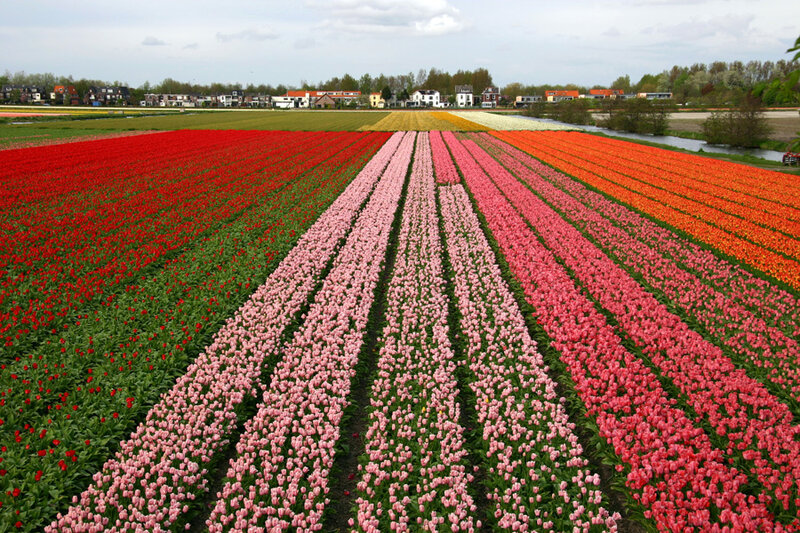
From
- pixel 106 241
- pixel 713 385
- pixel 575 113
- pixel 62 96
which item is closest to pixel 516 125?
pixel 575 113

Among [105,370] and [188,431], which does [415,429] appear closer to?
A: [188,431]

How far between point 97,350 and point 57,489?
11.6ft

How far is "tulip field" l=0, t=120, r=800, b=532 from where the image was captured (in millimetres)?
5973

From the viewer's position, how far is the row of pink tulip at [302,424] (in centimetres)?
→ 584

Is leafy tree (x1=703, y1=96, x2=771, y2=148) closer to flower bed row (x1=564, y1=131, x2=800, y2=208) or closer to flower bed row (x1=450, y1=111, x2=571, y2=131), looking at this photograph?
flower bed row (x1=564, y1=131, x2=800, y2=208)

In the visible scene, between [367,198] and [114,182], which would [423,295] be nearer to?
[367,198]

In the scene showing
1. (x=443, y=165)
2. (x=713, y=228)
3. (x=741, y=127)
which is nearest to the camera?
(x=713, y=228)

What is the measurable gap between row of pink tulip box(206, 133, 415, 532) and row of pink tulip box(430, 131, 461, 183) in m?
15.7

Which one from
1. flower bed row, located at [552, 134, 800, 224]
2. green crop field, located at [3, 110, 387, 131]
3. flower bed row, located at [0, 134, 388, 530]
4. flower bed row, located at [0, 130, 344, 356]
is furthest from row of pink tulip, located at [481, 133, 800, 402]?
green crop field, located at [3, 110, 387, 131]

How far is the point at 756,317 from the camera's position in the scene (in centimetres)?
1052

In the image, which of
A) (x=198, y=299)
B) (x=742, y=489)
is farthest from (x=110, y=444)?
(x=742, y=489)

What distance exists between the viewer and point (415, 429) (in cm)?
725

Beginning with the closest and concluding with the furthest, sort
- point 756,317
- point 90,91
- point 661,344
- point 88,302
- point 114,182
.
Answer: point 661,344 < point 756,317 < point 88,302 < point 114,182 < point 90,91

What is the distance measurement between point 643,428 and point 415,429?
3.19 metres
